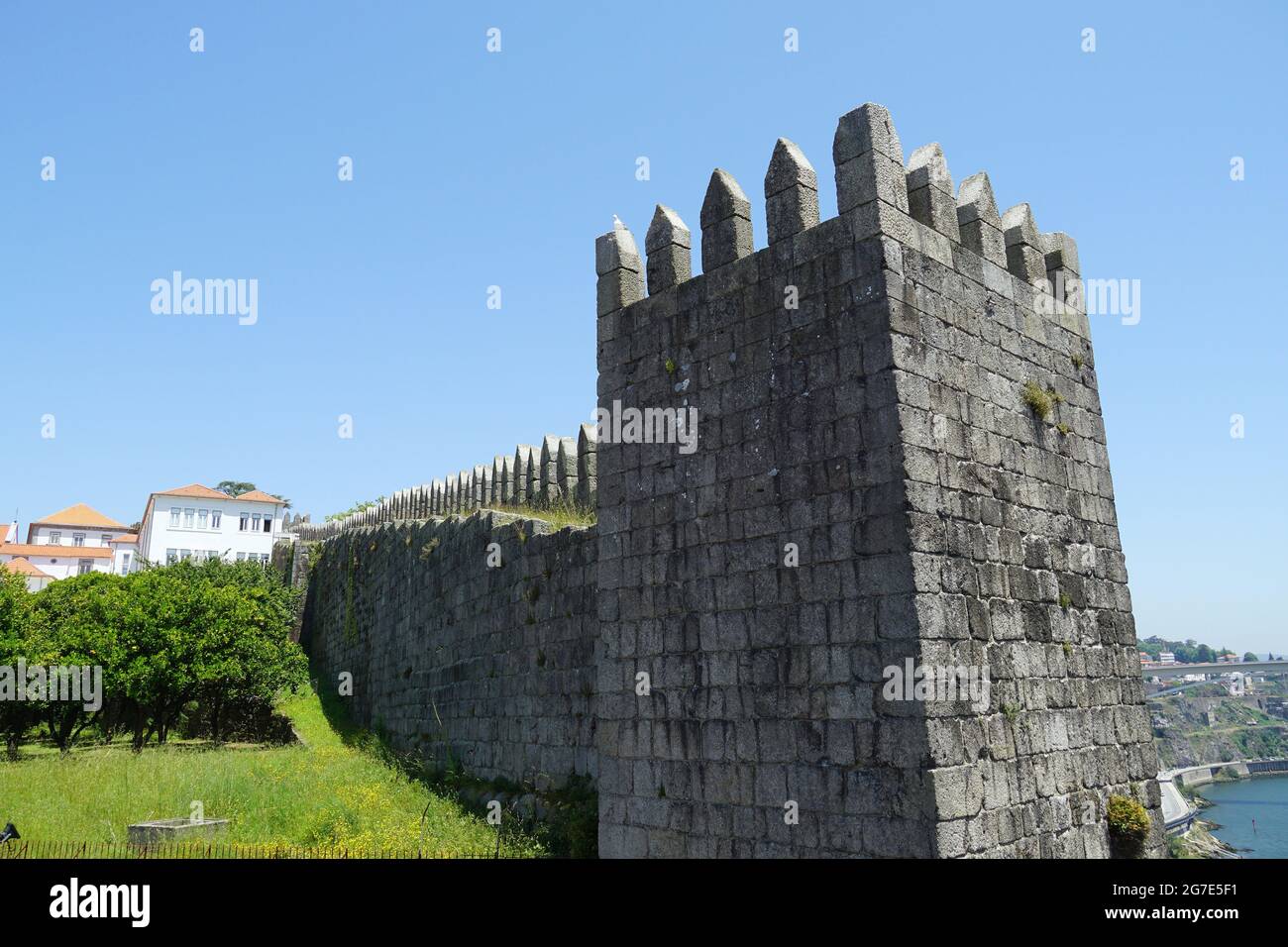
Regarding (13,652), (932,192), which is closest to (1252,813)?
(13,652)

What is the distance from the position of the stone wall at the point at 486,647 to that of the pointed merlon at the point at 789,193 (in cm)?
405

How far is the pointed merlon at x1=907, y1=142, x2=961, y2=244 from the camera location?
667 cm

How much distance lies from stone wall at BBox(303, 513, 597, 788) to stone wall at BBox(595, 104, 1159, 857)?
2.18 m

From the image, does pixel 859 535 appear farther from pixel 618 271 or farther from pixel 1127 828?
pixel 618 271

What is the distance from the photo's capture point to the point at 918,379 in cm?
607

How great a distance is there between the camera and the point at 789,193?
267 inches

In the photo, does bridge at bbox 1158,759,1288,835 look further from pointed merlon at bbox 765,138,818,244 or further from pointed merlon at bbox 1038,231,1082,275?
pointed merlon at bbox 765,138,818,244

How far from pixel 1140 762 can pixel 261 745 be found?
1742cm

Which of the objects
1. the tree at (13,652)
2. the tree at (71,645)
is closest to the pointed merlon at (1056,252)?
the tree at (71,645)

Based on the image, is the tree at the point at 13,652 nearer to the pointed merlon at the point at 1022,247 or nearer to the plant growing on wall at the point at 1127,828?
the plant growing on wall at the point at 1127,828

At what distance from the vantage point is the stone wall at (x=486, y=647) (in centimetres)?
964

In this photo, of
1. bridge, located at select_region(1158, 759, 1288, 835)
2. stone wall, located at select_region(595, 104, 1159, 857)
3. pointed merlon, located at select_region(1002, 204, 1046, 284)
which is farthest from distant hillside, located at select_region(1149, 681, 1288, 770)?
stone wall, located at select_region(595, 104, 1159, 857)
